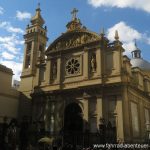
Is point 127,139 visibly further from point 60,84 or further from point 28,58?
point 28,58

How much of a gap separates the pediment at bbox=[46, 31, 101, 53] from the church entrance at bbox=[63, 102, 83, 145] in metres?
7.35

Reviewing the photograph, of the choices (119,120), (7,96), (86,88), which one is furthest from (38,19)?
(119,120)

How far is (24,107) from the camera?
1387 inches

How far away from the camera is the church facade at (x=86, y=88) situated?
27.9 meters

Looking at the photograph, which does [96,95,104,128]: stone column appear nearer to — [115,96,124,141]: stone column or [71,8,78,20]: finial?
[115,96,124,141]: stone column

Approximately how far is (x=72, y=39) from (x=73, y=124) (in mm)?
10328

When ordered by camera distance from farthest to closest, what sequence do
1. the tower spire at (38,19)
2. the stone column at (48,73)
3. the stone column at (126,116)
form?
the tower spire at (38,19)
the stone column at (48,73)
the stone column at (126,116)

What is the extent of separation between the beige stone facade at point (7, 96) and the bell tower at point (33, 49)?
6.65 ft

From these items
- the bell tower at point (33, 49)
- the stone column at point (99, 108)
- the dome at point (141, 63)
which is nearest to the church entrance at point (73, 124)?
the stone column at point (99, 108)

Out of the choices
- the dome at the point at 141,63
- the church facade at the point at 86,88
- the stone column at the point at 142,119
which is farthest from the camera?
the dome at the point at 141,63

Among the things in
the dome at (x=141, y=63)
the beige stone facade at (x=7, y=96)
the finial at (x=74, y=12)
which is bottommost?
Answer: the beige stone facade at (x=7, y=96)

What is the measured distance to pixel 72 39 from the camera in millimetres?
33812

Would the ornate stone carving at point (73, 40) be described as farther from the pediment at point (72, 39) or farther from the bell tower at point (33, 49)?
the bell tower at point (33, 49)

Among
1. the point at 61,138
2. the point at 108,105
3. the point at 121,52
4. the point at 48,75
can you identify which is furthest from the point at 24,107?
the point at 121,52
